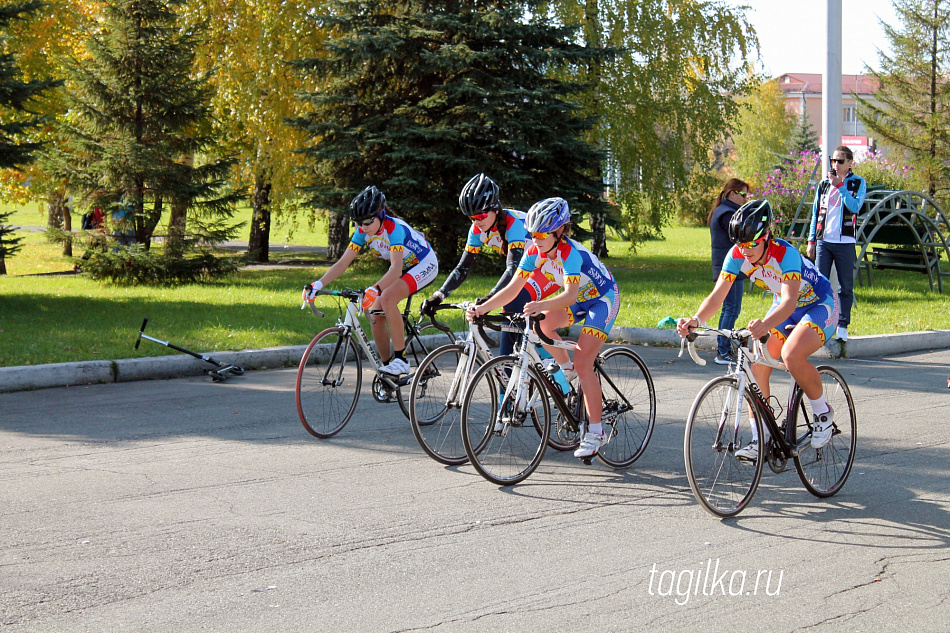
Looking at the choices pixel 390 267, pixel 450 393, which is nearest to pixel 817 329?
pixel 450 393

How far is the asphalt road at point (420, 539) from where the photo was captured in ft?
14.6

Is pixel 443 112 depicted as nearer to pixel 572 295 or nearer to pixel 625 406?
pixel 625 406

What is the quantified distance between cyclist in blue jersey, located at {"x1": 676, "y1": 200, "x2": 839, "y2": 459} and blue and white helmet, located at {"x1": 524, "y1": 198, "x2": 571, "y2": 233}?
113cm

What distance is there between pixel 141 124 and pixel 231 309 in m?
7.22

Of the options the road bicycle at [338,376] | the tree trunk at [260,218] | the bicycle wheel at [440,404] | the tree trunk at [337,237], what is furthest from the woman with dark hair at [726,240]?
the tree trunk at [260,218]

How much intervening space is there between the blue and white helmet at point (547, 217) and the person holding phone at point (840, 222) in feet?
22.4

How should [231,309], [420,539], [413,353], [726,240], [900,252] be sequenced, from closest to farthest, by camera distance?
[420,539] → [413,353] → [726,240] → [231,309] → [900,252]

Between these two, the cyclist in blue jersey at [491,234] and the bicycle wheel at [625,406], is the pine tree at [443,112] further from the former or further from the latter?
the bicycle wheel at [625,406]

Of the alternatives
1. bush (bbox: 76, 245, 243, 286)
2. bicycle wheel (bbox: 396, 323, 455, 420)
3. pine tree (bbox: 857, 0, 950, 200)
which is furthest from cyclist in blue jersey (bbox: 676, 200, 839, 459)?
pine tree (bbox: 857, 0, 950, 200)

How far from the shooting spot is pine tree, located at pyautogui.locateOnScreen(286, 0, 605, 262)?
20.6m

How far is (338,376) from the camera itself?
26.6ft

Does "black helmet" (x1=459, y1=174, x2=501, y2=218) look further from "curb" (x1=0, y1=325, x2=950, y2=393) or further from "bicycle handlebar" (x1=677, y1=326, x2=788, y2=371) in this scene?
"curb" (x1=0, y1=325, x2=950, y2=393)

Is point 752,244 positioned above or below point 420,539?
above

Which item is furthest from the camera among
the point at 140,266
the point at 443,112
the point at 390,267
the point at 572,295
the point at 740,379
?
the point at 443,112
